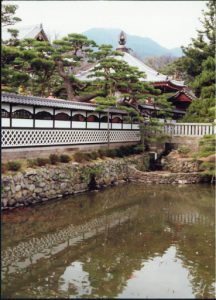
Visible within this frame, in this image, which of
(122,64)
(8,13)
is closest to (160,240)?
(8,13)

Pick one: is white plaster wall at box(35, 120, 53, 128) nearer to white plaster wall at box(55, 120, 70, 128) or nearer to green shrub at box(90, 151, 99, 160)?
white plaster wall at box(55, 120, 70, 128)

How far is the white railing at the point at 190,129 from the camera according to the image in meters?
24.6

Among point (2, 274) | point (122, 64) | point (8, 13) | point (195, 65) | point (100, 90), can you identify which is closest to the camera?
point (2, 274)

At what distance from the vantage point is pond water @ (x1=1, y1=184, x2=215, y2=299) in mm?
7684

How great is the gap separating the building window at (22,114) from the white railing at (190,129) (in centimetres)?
1221

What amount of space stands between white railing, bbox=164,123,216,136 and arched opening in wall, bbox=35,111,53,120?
10.7m

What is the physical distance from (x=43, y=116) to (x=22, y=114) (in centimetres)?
159

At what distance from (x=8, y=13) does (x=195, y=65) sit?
21.5m

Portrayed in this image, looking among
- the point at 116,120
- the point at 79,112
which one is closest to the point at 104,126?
the point at 116,120

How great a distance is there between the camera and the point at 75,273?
8.35 metres

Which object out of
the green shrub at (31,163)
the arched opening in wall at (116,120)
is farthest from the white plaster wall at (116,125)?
the green shrub at (31,163)

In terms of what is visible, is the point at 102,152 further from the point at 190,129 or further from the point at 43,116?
the point at 190,129

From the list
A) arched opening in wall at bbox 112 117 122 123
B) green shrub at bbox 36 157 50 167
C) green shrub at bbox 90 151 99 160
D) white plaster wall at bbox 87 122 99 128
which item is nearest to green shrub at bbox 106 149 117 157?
green shrub at bbox 90 151 99 160

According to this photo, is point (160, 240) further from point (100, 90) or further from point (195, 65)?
point (195, 65)
